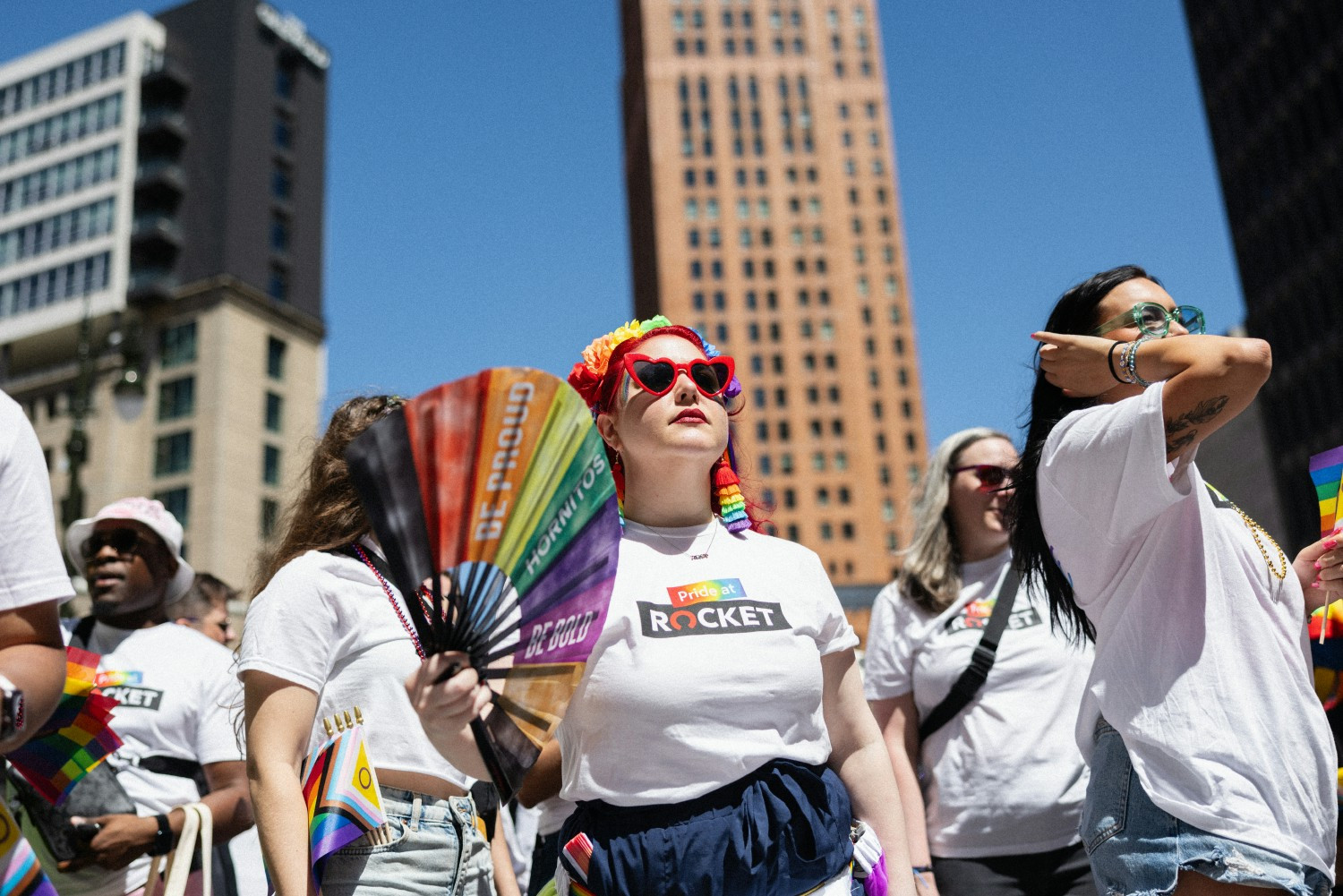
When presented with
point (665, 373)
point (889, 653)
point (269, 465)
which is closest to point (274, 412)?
point (269, 465)

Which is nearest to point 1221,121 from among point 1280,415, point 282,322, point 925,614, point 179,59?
point 1280,415

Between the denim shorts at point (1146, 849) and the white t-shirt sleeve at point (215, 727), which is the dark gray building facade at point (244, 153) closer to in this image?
the white t-shirt sleeve at point (215, 727)

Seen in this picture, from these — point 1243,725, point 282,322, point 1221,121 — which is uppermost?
point 1221,121

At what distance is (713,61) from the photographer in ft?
323

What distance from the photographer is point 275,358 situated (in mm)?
51094

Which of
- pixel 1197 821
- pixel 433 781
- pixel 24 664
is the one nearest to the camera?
pixel 24 664

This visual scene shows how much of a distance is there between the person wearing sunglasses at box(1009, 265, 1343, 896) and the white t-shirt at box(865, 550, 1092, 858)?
3.95 feet

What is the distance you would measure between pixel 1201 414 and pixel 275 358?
52050 millimetres

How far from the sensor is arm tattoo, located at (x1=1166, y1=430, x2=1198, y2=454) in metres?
2.38

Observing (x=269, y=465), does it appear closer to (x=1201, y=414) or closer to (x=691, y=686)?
(x=691, y=686)

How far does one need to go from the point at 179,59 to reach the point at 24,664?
59124mm

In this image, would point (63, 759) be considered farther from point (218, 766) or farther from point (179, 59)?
point (179, 59)

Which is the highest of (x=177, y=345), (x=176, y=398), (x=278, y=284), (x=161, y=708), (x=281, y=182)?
(x=281, y=182)

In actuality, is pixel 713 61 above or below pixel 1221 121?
above
